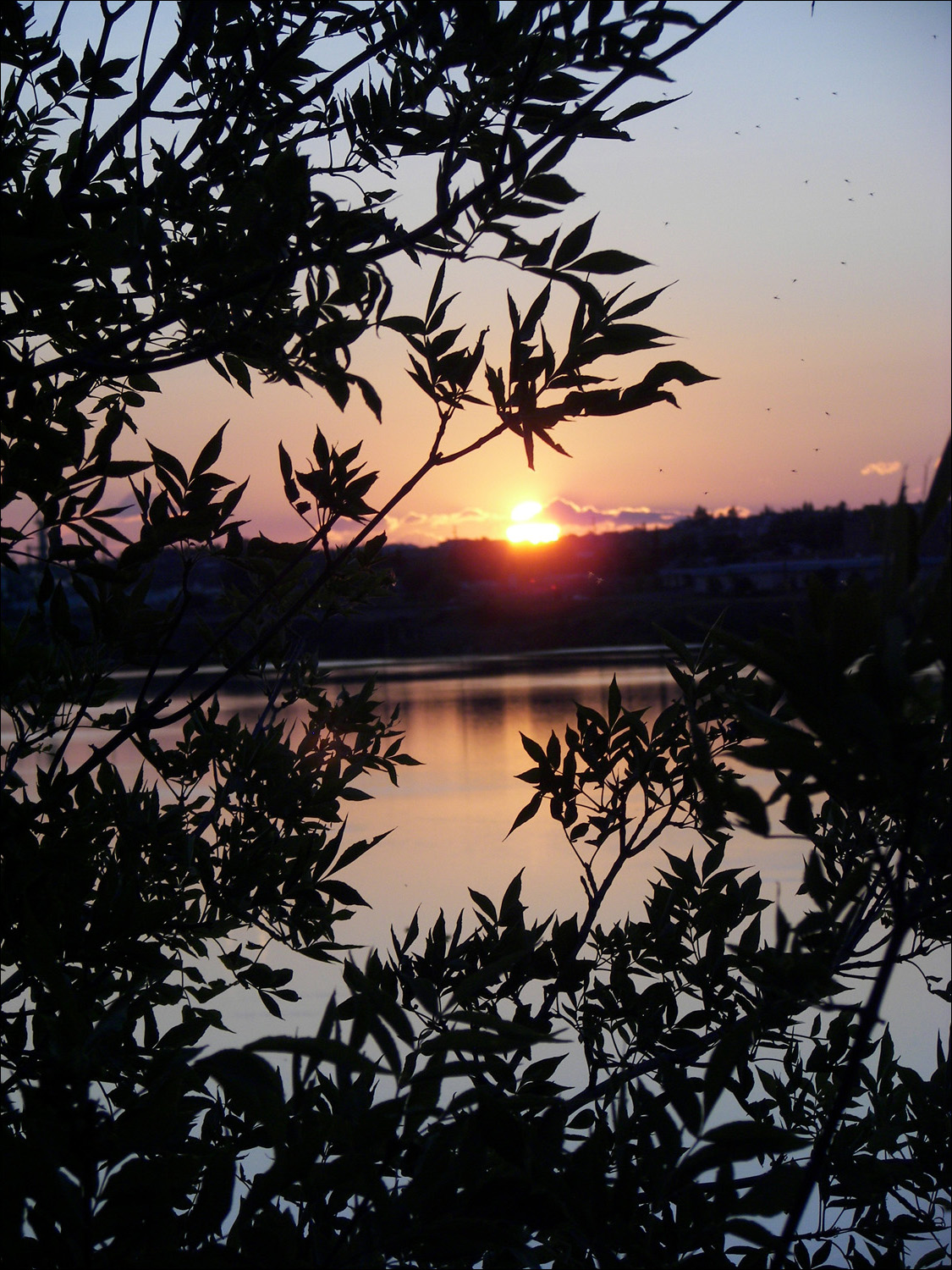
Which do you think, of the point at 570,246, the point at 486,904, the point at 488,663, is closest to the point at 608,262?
the point at 570,246

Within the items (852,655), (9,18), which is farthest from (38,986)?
(9,18)

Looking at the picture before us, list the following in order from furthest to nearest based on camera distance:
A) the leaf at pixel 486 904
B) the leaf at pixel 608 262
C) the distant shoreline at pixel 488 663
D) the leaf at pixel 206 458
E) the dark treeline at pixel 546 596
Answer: the dark treeline at pixel 546 596
the distant shoreline at pixel 488 663
the leaf at pixel 486 904
the leaf at pixel 206 458
the leaf at pixel 608 262

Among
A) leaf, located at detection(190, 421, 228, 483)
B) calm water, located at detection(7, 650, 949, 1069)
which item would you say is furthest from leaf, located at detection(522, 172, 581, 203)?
calm water, located at detection(7, 650, 949, 1069)

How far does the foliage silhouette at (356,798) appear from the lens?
78 centimetres

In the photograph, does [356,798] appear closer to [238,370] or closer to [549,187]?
[238,370]

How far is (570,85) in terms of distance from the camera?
1239 mm

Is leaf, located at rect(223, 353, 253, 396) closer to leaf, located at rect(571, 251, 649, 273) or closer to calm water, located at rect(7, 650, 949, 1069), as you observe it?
leaf, located at rect(571, 251, 649, 273)

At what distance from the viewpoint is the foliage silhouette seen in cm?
78

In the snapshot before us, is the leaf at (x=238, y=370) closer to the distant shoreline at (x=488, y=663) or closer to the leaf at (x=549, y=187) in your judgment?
the leaf at (x=549, y=187)

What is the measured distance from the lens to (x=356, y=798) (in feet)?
6.25

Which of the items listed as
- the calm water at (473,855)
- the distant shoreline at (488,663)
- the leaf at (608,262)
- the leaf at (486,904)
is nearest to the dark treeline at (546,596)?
the distant shoreline at (488,663)

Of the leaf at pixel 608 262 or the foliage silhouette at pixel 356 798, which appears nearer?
the foliage silhouette at pixel 356 798

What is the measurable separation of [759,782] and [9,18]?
7940 mm

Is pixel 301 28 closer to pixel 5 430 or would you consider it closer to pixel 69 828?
pixel 5 430
